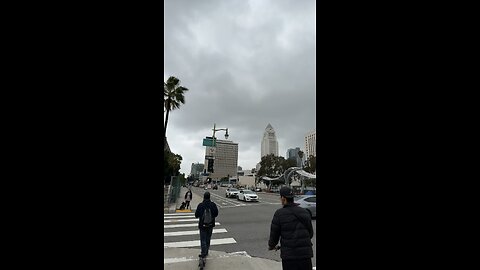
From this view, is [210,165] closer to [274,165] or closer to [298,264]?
[298,264]

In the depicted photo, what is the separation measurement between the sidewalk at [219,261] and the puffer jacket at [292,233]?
123 inches

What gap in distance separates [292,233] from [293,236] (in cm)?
4

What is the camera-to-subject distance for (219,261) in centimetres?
638

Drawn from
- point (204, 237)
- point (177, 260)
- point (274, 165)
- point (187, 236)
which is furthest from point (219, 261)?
point (274, 165)

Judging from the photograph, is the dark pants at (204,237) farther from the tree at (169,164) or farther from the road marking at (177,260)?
the tree at (169,164)

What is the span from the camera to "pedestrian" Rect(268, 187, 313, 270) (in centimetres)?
312

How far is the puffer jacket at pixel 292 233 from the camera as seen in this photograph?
3123mm
